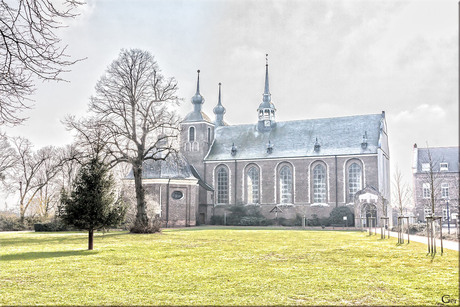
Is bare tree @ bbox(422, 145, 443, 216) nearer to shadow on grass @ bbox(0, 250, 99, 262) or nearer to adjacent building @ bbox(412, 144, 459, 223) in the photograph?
adjacent building @ bbox(412, 144, 459, 223)

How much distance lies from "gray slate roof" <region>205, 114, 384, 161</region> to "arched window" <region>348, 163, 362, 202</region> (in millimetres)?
1573

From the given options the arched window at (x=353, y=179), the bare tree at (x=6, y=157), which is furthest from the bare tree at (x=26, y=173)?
the arched window at (x=353, y=179)

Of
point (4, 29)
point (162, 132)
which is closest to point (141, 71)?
point (162, 132)

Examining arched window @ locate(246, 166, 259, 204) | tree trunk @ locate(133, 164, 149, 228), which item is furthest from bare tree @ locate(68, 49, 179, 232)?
arched window @ locate(246, 166, 259, 204)

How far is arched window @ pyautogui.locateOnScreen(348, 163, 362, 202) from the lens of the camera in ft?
150

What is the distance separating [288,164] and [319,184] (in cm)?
409

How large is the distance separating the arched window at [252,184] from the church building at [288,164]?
0.11 metres

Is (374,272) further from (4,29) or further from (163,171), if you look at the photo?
(163,171)

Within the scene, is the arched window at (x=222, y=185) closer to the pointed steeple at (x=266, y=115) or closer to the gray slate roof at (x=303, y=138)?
the gray slate roof at (x=303, y=138)

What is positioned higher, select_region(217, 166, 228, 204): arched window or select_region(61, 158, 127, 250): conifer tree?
select_region(217, 166, 228, 204): arched window

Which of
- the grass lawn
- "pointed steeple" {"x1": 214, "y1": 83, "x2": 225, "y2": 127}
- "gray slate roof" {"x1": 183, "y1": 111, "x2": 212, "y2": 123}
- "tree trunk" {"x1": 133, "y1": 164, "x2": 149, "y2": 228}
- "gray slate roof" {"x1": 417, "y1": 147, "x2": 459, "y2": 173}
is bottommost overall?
the grass lawn

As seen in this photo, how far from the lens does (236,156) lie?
51.7m

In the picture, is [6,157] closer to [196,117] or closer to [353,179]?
[196,117]

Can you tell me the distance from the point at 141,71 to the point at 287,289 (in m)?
25.5
